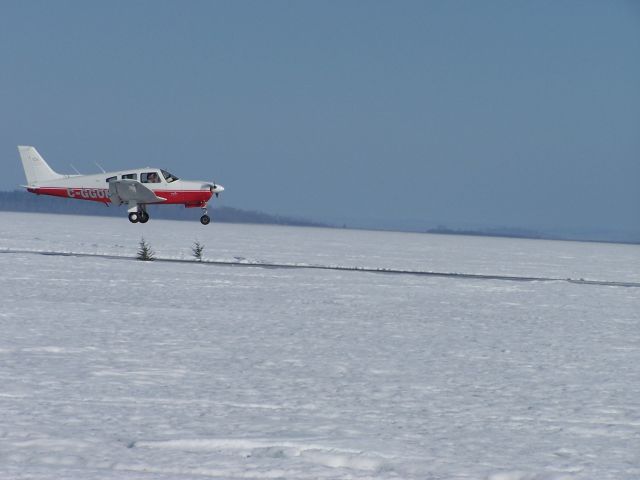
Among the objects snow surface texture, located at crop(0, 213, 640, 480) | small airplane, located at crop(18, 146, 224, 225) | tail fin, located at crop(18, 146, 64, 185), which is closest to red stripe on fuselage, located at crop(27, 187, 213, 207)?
small airplane, located at crop(18, 146, 224, 225)

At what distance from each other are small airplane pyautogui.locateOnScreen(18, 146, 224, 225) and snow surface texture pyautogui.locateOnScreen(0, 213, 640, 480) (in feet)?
53.5

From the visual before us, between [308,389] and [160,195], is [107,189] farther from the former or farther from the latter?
[308,389]

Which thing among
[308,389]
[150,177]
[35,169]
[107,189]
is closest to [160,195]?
Answer: [150,177]

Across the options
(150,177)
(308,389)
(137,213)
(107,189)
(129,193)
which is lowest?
(308,389)

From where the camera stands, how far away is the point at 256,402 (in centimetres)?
1027

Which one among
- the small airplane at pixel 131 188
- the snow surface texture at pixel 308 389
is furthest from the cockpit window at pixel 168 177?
the snow surface texture at pixel 308 389

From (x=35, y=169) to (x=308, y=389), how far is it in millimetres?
35324

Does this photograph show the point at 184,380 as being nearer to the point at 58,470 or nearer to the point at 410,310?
the point at 58,470

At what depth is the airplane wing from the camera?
39.7m

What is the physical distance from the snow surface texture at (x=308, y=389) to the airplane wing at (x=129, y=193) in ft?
52.6

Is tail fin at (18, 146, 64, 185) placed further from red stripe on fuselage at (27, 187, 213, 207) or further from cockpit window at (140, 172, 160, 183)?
cockpit window at (140, 172, 160, 183)

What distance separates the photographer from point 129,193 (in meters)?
39.9

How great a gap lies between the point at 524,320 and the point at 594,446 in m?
12.8

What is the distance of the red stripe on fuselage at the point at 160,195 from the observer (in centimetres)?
4112
